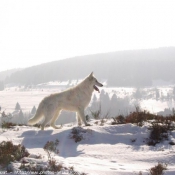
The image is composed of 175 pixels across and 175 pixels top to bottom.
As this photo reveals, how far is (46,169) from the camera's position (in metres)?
4.07

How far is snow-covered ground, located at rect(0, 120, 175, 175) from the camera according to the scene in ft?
15.4

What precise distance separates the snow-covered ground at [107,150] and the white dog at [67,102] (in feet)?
3.69

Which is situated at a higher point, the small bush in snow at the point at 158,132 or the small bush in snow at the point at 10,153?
the small bush in snow at the point at 10,153

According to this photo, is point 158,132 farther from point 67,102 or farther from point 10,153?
point 10,153

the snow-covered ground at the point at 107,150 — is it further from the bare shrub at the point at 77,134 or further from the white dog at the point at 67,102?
the white dog at the point at 67,102

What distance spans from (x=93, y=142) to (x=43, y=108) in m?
3.10

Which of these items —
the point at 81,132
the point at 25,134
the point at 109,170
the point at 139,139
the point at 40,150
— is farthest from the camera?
the point at 25,134

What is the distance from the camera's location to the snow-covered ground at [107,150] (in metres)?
4.70

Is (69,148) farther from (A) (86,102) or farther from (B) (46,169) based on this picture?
(A) (86,102)

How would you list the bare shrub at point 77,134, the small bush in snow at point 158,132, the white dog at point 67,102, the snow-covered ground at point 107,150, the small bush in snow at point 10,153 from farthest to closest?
the white dog at point 67,102 < the bare shrub at point 77,134 < the small bush in snow at point 158,132 < the snow-covered ground at point 107,150 < the small bush in snow at point 10,153

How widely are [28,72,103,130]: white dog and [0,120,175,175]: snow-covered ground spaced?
1.12 metres

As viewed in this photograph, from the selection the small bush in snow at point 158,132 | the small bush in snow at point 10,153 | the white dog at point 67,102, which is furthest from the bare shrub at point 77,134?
the small bush in snow at point 10,153

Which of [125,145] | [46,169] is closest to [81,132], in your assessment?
[125,145]

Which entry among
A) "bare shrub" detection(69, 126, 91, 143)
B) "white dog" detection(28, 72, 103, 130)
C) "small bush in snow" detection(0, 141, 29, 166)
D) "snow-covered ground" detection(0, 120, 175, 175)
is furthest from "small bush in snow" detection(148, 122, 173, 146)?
"small bush in snow" detection(0, 141, 29, 166)
